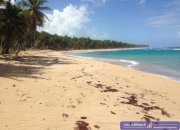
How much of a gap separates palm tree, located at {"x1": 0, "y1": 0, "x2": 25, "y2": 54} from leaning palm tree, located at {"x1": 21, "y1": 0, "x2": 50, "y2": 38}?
121 inches

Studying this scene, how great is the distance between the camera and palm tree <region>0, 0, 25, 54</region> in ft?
96.8

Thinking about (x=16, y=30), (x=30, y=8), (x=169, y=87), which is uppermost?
(x=30, y=8)


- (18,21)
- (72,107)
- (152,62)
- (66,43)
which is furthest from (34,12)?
(66,43)

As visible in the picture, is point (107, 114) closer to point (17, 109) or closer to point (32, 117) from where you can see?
point (32, 117)

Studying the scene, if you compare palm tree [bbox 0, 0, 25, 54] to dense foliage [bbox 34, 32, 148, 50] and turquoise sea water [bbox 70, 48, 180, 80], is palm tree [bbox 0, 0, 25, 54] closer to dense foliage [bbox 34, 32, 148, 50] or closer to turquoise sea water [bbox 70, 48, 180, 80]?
turquoise sea water [bbox 70, 48, 180, 80]

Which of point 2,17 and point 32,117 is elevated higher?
point 2,17

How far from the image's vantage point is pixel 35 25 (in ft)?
117

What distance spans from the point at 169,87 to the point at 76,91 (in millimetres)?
6100

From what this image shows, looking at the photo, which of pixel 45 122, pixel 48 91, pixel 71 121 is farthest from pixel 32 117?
pixel 48 91

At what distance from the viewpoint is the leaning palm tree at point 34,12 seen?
113 ft

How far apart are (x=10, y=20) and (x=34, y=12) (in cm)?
617

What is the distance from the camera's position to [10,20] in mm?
29781

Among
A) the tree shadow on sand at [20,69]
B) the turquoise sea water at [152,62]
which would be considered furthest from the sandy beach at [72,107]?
the turquoise sea water at [152,62]

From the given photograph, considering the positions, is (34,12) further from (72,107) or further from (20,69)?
(72,107)
